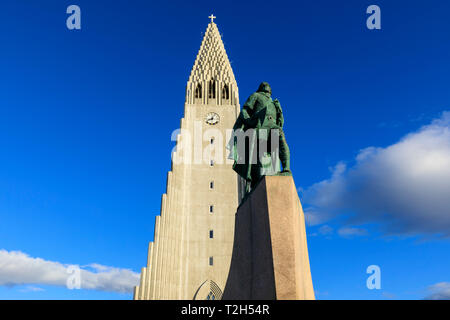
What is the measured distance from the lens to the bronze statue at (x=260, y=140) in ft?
23.8

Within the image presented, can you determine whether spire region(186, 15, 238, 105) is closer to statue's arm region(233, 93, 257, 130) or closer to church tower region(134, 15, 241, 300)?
church tower region(134, 15, 241, 300)

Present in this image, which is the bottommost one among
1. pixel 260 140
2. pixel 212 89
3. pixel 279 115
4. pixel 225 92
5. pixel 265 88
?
pixel 260 140

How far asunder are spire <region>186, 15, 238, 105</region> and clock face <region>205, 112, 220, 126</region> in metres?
1.56

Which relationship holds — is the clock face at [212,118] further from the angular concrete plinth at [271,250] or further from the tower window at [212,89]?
the angular concrete plinth at [271,250]

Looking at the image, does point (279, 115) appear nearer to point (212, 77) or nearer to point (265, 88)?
point (265, 88)

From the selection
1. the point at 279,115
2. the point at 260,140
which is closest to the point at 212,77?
the point at 279,115

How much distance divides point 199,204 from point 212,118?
912 cm

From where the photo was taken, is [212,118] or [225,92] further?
[225,92]

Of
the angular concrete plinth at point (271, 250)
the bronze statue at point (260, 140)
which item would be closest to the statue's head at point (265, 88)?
the bronze statue at point (260, 140)

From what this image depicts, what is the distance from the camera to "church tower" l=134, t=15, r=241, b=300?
1027 inches

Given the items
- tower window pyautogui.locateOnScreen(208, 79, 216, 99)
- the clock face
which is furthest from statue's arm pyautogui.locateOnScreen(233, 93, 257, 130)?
tower window pyautogui.locateOnScreen(208, 79, 216, 99)

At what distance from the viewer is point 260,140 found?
737cm
